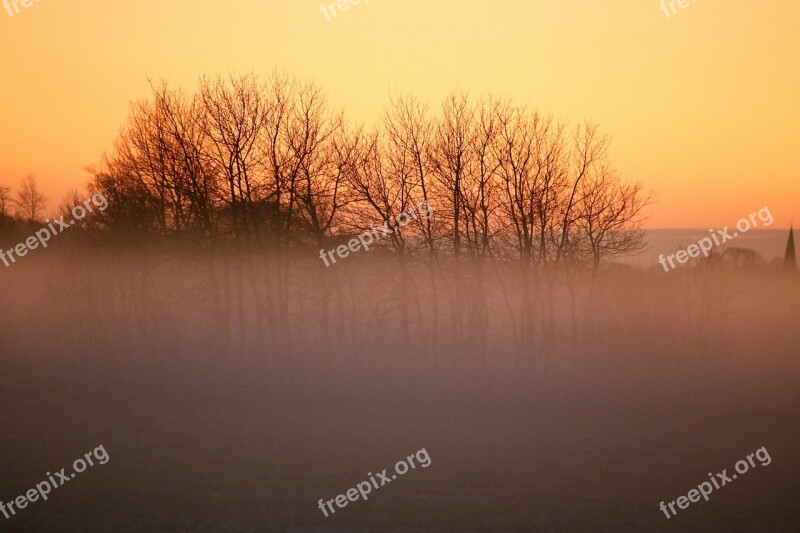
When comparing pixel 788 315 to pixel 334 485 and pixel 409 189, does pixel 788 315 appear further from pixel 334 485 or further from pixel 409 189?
pixel 334 485

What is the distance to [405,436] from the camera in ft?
69.8

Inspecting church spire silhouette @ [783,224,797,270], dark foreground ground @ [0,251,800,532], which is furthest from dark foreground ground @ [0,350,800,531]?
church spire silhouette @ [783,224,797,270]

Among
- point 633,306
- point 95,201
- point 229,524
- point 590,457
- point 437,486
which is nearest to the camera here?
point 229,524

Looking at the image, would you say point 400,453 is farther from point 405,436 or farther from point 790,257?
point 790,257

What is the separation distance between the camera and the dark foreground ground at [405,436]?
1458 centimetres

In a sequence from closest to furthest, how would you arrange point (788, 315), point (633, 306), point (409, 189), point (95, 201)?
point (409, 189) < point (95, 201) < point (633, 306) < point (788, 315)

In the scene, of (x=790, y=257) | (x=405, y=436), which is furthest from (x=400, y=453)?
(x=790, y=257)

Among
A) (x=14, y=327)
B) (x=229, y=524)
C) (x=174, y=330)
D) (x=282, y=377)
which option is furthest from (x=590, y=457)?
(x=14, y=327)

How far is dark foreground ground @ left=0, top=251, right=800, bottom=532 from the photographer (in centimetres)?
1458

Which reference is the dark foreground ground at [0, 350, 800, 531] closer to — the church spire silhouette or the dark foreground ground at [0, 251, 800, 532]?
the dark foreground ground at [0, 251, 800, 532]

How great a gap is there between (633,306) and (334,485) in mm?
35303

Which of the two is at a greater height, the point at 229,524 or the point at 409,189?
the point at 409,189

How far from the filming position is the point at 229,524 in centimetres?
1380

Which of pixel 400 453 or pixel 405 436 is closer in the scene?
pixel 400 453
